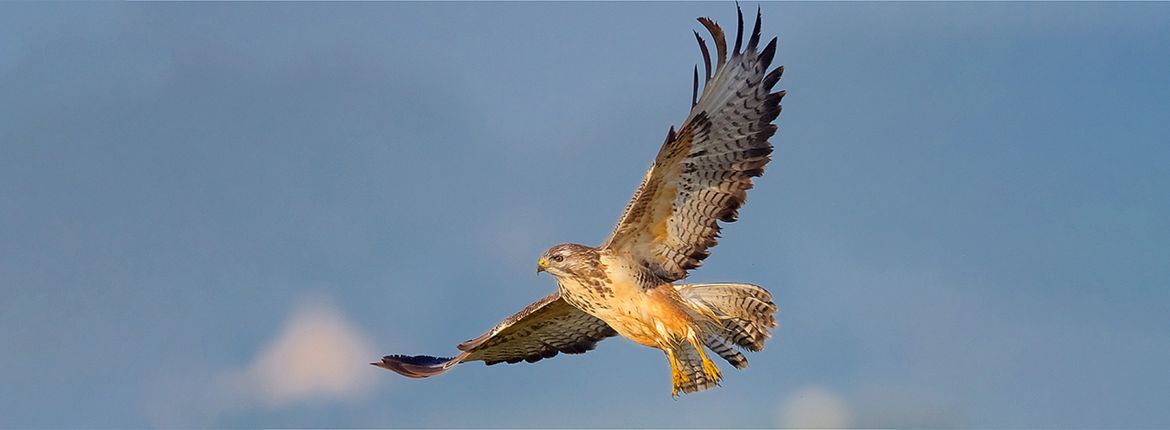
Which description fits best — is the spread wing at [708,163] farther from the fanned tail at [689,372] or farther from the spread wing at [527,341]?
the spread wing at [527,341]

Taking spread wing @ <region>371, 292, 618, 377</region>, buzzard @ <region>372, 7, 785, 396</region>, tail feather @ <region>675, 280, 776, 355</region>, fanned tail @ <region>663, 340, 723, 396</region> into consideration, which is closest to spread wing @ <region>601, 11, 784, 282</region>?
buzzard @ <region>372, 7, 785, 396</region>

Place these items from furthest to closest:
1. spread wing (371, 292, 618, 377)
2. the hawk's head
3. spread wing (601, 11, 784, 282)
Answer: spread wing (371, 292, 618, 377), the hawk's head, spread wing (601, 11, 784, 282)

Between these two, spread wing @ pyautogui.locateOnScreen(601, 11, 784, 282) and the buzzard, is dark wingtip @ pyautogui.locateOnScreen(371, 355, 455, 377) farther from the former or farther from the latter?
spread wing @ pyautogui.locateOnScreen(601, 11, 784, 282)

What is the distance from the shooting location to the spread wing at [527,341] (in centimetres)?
1570

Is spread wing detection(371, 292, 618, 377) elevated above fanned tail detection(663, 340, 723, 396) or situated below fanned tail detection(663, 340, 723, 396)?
above

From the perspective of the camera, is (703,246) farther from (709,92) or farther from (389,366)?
(389,366)

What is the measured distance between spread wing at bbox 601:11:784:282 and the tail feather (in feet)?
1.61

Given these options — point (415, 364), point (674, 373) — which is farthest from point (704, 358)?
point (415, 364)

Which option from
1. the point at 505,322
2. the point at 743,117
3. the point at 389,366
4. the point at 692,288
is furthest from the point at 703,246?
the point at 389,366

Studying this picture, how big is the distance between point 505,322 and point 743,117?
14.4 ft

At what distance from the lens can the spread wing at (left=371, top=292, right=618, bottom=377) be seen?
15.7m

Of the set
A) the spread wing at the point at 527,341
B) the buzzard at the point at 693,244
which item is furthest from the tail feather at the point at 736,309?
the spread wing at the point at 527,341

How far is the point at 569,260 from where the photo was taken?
13.5 meters

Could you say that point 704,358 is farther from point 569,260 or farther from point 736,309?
point 569,260
